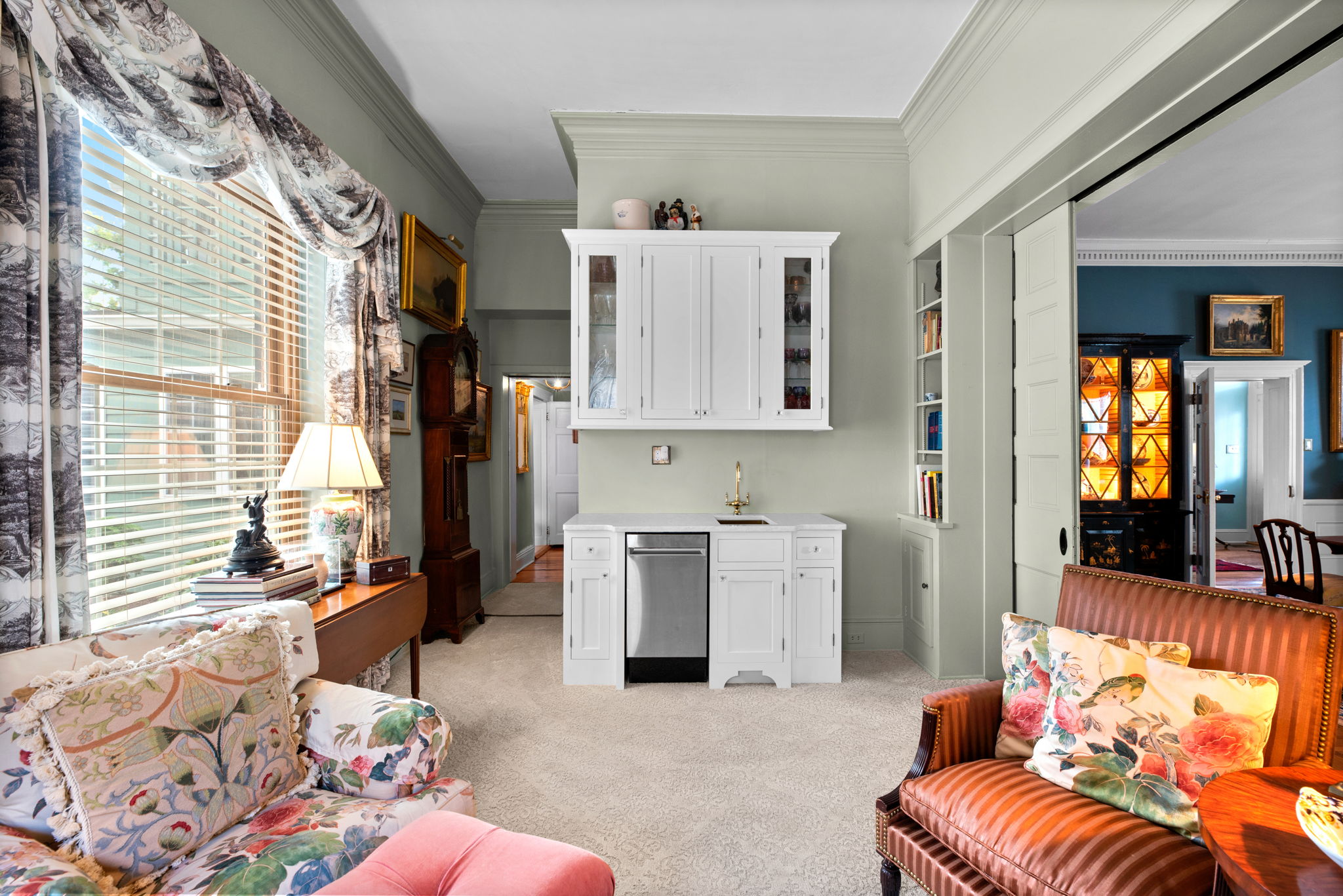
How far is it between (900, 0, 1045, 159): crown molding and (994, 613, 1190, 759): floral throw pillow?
7.95 ft

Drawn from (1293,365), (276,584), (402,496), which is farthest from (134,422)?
(1293,365)

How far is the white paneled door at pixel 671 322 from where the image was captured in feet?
11.5

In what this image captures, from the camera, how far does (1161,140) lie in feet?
7.46

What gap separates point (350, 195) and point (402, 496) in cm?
175

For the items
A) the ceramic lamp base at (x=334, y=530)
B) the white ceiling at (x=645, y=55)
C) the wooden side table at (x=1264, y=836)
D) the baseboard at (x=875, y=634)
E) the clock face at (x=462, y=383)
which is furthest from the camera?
the clock face at (x=462, y=383)

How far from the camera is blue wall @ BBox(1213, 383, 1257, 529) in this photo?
247 inches

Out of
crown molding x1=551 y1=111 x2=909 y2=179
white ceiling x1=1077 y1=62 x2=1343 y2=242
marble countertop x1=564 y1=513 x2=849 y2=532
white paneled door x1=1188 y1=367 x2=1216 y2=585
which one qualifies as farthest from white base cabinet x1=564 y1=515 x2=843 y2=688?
white paneled door x1=1188 y1=367 x2=1216 y2=585

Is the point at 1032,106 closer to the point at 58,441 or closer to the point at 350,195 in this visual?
the point at 350,195

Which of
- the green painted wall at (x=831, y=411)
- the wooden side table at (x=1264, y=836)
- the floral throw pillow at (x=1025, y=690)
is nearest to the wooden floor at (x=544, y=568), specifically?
the green painted wall at (x=831, y=411)

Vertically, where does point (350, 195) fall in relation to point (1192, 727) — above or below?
above

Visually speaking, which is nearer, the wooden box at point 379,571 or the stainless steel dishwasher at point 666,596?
the wooden box at point 379,571

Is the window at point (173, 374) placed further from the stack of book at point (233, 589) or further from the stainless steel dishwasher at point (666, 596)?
the stainless steel dishwasher at point (666, 596)

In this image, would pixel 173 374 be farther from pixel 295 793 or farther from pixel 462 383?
pixel 462 383

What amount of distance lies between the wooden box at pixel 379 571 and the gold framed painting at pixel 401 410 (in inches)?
44.3
